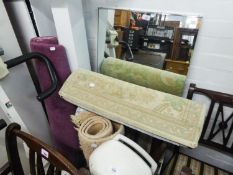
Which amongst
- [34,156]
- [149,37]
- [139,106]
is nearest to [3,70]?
[34,156]

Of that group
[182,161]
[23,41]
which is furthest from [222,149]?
[23,41]

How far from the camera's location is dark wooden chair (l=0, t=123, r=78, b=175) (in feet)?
2.28

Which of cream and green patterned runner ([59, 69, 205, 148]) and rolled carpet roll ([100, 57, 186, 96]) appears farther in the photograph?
rolled carpet roll ([100, 57, 186, 96])

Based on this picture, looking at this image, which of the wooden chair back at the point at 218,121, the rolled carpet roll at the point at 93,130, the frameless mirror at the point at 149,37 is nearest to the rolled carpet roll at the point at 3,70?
the rolled carpet roll at the point at 93,130

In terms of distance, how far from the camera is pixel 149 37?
124 centimetres

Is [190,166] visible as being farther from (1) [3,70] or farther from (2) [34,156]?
(1) [3,70]

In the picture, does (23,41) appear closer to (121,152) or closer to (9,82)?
(9,82)

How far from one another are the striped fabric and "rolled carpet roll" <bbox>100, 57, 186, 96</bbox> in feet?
1.57

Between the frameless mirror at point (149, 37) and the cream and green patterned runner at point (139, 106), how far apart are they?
0.27 meters

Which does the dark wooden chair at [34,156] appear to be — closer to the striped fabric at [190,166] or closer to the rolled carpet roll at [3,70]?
the rolled carpet roll at [3,70]

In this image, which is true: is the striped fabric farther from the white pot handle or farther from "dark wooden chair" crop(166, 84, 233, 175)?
the white pot handle

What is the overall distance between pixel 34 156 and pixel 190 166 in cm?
100

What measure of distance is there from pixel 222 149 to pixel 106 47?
1109 millimetres

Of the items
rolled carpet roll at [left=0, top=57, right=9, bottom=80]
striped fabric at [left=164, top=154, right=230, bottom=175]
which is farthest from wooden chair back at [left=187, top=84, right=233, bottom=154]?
rolled carpet roll at [left=0, top=57, right=9, bottom=80]
